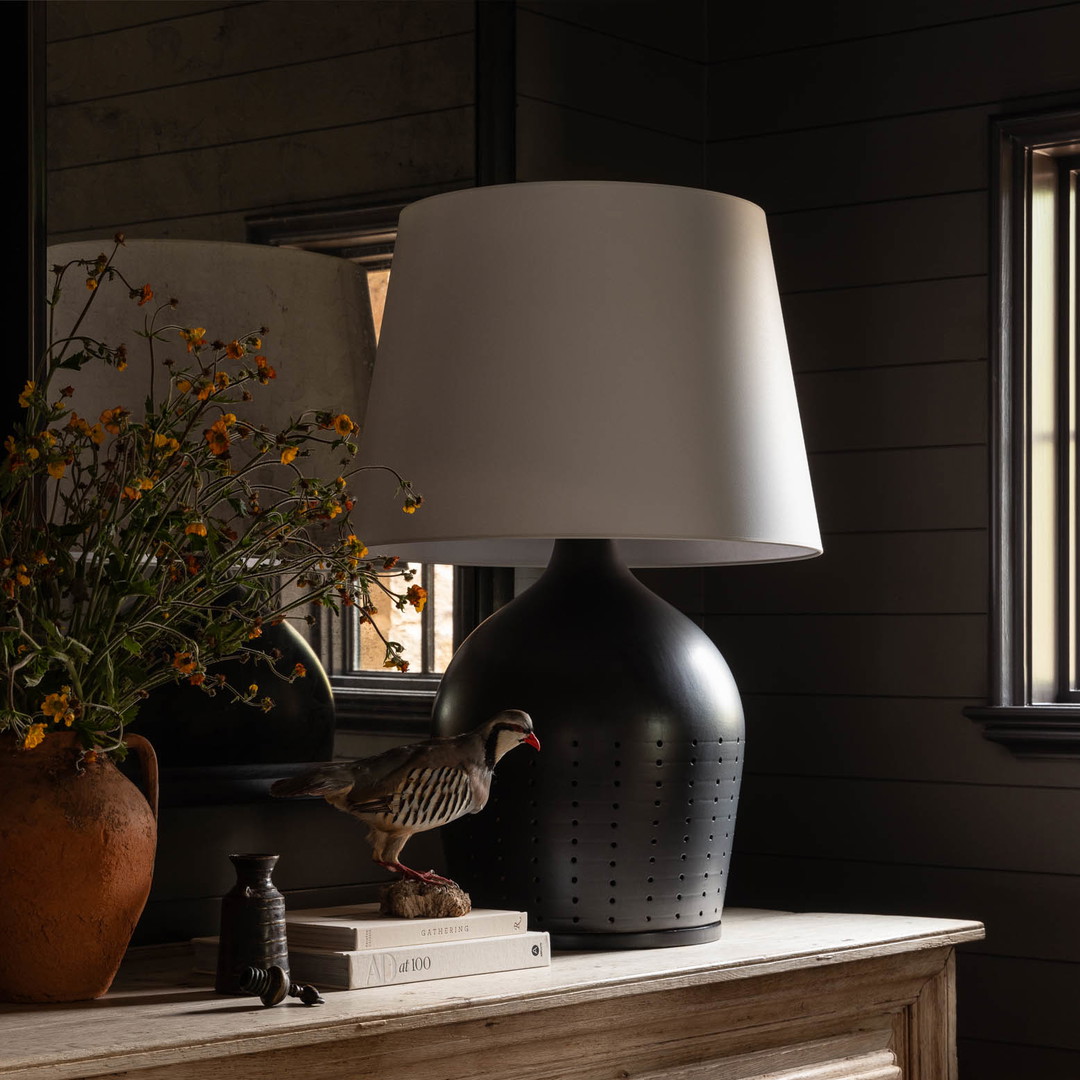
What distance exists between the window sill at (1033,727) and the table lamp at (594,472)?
2.25 ft

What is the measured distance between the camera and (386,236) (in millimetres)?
2059

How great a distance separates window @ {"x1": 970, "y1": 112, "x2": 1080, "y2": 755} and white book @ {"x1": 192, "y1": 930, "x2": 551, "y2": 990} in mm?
1010

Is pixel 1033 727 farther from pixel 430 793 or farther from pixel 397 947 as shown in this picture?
pixel 397 947

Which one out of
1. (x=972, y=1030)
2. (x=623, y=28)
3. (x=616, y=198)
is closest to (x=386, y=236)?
(x=616, y=198)

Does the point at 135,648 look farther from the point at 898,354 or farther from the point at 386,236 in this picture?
the point at 898,354

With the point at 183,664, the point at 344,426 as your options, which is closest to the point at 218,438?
the point at 344,426

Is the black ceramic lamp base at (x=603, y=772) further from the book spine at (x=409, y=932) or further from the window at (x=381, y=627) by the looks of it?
the window at (x=381, y=627)

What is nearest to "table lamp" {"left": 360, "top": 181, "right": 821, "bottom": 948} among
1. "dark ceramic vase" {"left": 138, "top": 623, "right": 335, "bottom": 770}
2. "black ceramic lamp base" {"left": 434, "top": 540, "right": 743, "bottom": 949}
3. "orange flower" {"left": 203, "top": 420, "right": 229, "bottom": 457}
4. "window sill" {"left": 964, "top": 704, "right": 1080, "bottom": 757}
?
"black ceramic lamp base" {"left": 434, "top": 540, "right": 743, "bottom": 949}

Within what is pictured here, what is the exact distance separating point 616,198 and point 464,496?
1.09 feet

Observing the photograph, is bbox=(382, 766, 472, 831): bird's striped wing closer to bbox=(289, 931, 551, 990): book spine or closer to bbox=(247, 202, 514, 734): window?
bbox=(289, 931, 551, 990): book spine

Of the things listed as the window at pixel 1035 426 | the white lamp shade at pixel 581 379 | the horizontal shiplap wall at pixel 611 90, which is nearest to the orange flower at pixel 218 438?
the white lamp shade at pixel 581 379

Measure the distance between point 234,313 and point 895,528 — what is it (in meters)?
→ 1.10

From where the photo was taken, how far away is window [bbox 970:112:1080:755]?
2.33m

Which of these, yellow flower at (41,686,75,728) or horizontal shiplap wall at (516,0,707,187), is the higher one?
horizontal shiplap wall at (516,0,707,187)
